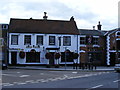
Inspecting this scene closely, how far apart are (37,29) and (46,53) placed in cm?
476

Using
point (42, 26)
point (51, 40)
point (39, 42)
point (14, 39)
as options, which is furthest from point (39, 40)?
point (14, 39)

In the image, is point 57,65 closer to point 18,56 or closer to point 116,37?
point 18,56

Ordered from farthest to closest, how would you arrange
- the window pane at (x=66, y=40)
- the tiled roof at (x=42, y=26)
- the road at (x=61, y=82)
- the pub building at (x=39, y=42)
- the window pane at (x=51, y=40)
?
1. the window pane at (x=66, y=40)
2. the window pane at (x=51, y=40)
3. the tiled roof at (x=42, y=26)
4. the pub building at (x=39, y=42)
5. the road at (x=61, y=82)

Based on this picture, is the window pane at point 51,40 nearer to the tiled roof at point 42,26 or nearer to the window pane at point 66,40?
the tiled roof at point 42,26

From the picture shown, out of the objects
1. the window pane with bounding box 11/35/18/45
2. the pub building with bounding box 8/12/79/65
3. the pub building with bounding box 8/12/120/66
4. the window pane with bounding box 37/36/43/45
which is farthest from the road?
the window pane with bounding box 37/36/43/45

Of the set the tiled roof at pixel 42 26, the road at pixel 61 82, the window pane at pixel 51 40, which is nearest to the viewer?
the road at pixel 61 82

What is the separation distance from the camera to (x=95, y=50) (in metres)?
42.2

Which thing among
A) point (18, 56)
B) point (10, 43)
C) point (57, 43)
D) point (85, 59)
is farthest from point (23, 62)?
point (85, 59)

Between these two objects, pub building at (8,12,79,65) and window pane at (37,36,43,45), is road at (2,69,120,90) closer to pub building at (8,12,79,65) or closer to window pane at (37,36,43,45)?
pub building at (8,12,79,65)

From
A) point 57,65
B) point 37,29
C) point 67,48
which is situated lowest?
point 57,65

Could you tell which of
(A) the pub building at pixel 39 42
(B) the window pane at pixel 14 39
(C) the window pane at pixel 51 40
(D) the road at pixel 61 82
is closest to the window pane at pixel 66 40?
(A) the pub building at pixel 39 42

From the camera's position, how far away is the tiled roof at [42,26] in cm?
3888

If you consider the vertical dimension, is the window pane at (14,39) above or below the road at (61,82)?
above

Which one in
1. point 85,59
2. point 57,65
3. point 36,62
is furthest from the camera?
point 85,59
